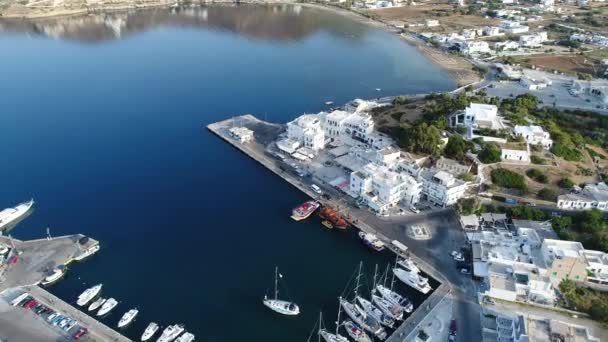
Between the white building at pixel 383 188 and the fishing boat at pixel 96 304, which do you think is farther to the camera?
the white building at pixel 383 188

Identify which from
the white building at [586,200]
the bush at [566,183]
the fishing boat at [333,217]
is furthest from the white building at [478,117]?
the fishing boat at [333,217]

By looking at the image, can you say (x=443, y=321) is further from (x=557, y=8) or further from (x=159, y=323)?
(x=557, y=8)

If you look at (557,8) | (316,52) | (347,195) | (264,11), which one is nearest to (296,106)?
(347,195)

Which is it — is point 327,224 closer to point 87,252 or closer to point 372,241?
point 372,241

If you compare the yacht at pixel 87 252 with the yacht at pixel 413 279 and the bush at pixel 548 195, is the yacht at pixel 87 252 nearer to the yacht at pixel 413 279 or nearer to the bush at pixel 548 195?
the yacht at pixel 413 279

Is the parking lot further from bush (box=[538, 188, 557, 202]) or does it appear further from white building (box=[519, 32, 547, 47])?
bush (box=[538, 188, 557, 202])

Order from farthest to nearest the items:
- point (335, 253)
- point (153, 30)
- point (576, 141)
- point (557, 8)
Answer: point (557, 8), point (153, 30), point (576, 141), point (335, 253)
